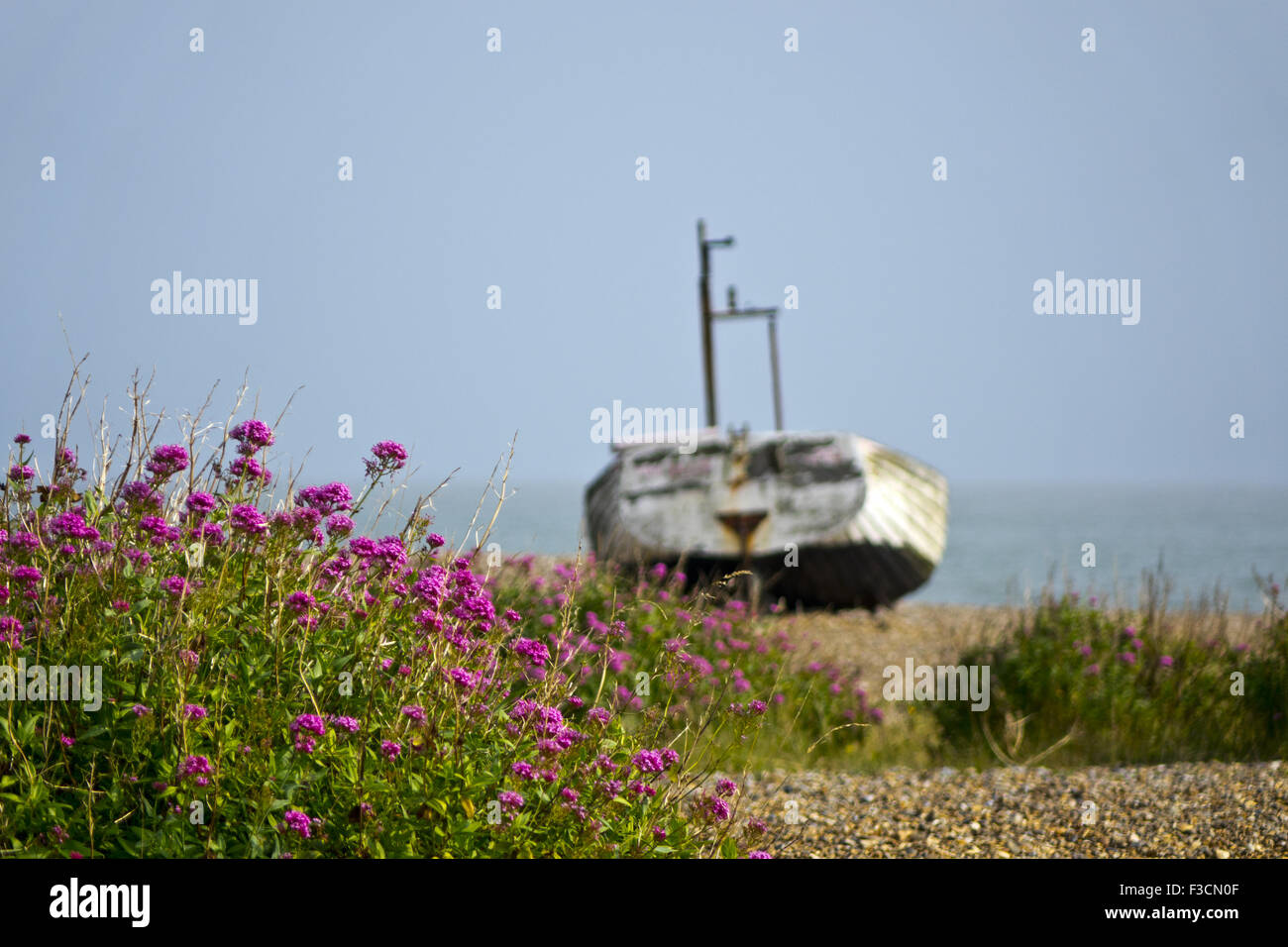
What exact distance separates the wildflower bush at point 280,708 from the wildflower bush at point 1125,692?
3929mm

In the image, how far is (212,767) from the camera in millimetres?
2510

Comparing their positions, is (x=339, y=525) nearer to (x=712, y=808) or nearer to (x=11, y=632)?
(x=11, y=632)

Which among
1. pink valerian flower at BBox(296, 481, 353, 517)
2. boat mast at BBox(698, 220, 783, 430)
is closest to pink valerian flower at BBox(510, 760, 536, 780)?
pink valerian flower at BBox(296, 481, 353, 517)

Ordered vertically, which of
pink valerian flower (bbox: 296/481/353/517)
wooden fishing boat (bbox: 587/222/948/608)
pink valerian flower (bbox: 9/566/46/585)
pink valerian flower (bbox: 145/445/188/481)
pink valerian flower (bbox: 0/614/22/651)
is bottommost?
wooden fishing boat (bbox: 587/222/948/608)

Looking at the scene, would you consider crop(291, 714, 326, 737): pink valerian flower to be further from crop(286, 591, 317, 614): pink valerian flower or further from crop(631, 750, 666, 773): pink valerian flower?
crop(631, 750, 666, 773): pink valerian flower

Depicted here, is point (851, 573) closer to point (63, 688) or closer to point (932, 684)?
point (932, 684)

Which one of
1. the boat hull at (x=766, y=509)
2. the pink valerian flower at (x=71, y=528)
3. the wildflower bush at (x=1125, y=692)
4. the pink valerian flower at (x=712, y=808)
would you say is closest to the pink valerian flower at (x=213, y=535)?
the pink valerian flower at (x=71, y=528)

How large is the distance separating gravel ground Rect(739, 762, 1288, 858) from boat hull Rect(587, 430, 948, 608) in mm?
6955

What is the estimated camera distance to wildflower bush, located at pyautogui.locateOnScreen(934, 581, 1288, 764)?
655 centimetres

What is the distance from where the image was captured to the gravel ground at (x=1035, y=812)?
4434 mm

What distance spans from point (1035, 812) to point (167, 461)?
3.93m

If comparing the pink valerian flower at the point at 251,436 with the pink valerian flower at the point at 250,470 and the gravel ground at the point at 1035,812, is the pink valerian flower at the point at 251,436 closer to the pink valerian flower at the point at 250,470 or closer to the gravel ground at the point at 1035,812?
the pink valerian flower at the point at 250,470
